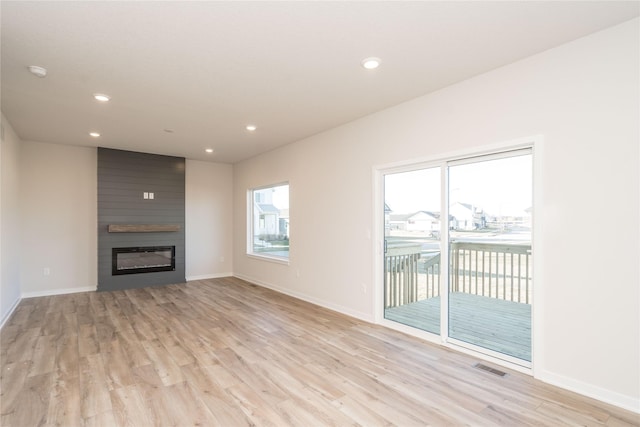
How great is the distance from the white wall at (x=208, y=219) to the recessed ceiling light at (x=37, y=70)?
423 cm

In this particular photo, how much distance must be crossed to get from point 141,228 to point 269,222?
2.49 metres

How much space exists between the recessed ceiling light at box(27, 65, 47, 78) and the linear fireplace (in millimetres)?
3977

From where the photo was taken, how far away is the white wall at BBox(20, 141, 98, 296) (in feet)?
18.4

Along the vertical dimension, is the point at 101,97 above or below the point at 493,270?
above

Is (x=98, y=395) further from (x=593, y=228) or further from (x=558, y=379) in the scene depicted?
(x=593, y=228)

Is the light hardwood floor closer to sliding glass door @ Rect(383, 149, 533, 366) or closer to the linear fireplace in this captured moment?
sliding glass door @ Rect(383, 149, 533, 366)

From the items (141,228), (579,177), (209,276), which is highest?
(579,177)

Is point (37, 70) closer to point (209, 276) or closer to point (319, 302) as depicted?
point (319, 302)

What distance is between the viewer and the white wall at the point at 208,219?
7188 millimetres

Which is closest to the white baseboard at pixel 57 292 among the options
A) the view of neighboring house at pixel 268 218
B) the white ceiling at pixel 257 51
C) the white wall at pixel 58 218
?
the white wall at pixel 58 218

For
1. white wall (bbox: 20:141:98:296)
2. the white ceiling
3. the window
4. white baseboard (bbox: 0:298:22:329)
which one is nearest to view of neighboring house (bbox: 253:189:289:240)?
the window

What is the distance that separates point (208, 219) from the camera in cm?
742

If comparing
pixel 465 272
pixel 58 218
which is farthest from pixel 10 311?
pixel 465 272

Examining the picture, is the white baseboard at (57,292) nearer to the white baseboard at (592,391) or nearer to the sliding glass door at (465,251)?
the sliding glass door at (465,251)
